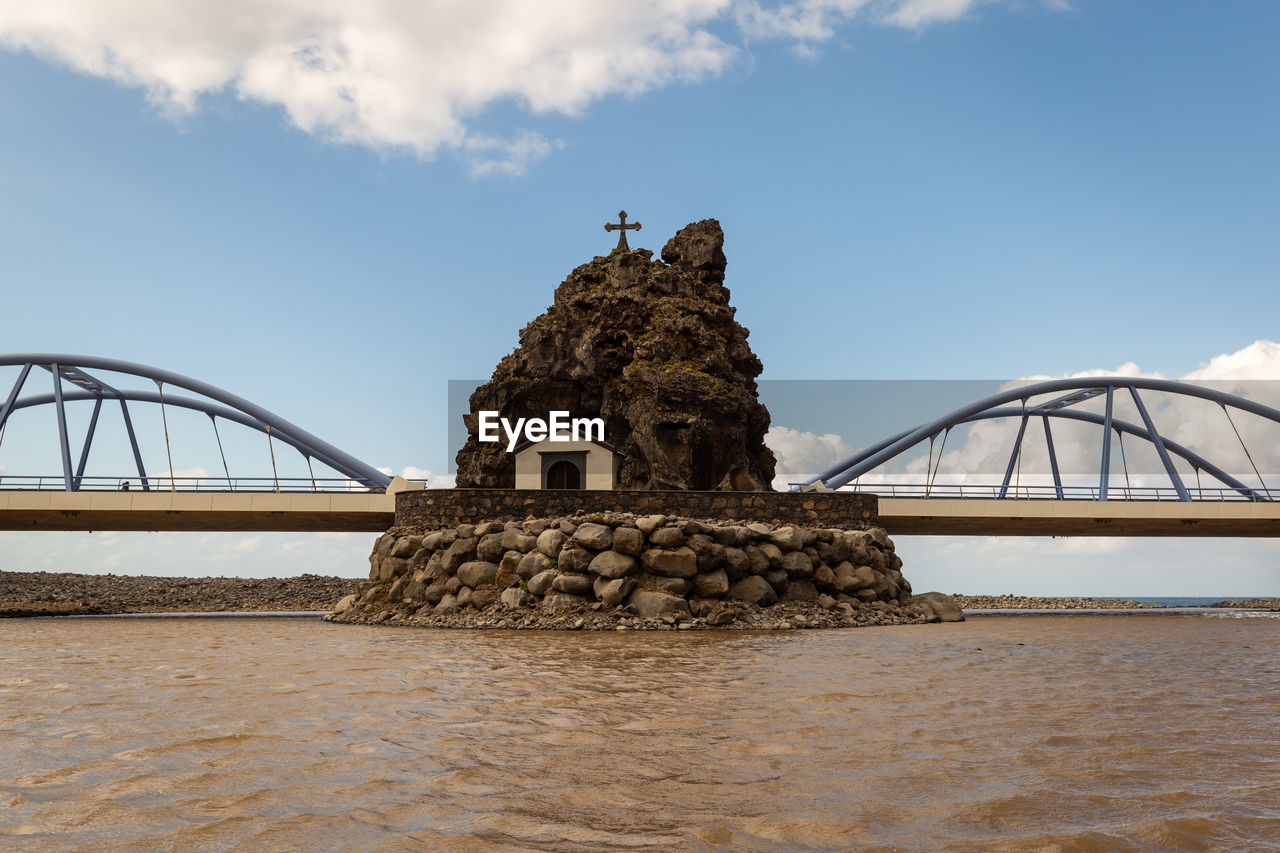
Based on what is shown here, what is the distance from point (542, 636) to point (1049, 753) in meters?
16.4

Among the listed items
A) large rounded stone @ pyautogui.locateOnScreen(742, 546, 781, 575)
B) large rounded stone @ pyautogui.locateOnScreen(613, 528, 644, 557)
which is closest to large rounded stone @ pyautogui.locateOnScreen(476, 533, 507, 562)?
large rounded stone @ pyautogui.locateOnScreen(613, 528, 644, 557)

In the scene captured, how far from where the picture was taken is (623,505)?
28953 millimetres

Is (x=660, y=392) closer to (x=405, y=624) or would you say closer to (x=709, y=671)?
(x=405, y=624)

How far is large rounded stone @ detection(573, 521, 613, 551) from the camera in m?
26.1

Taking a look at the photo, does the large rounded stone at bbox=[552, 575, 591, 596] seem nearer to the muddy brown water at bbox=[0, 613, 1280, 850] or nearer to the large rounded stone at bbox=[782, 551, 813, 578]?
the large rounded stone at bbox=[782, 551, 813, 578]

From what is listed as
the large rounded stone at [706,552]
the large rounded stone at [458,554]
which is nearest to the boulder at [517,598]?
the large rounded stone at [458,554]

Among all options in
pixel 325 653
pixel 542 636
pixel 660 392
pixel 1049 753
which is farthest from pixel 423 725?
pixel 660 392

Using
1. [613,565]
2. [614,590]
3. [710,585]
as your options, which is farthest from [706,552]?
[614,590]

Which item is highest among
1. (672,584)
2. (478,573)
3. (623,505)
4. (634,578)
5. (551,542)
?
(623,505)

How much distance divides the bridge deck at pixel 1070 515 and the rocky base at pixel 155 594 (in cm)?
2822

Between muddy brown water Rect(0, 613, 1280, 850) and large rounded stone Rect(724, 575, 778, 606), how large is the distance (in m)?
11.3

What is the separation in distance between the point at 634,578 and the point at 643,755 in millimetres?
18729

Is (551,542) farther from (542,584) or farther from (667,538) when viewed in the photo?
(667,538)

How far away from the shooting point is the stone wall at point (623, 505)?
95.2ft
